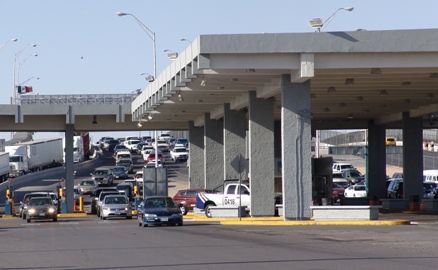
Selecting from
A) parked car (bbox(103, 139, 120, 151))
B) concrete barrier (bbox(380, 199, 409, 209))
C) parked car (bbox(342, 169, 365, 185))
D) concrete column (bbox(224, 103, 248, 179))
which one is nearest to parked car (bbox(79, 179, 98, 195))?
parked car (bbox(342, 169, 365, 185))

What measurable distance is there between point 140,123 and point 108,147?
8695 cm

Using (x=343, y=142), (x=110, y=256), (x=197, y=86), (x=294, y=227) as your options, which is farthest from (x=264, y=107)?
(x=343, y=142)

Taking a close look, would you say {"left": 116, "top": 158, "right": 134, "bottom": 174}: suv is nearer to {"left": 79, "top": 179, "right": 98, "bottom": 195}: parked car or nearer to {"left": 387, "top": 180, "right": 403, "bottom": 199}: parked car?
{"left": 79, "top": 179, "right": 98, "bottom": 195}: parked car

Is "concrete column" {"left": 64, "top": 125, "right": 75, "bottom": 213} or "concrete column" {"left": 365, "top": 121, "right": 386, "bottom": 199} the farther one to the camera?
"concrete column" {"left": 365, "top": 121, "right": 386, "bottom": 199}

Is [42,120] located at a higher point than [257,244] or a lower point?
higher

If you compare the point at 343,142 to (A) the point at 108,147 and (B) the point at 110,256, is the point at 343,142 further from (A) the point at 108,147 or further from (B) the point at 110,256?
(B) the point at 110,256

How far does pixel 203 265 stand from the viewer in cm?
1883

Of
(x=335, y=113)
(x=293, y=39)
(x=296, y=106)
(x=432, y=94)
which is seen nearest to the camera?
(x=293, y=39)

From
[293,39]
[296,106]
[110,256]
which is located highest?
[293,39]

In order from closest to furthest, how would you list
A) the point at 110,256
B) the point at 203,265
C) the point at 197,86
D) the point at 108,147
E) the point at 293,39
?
the point at 203,265 < the point at 110,256 < the point at 293,39 < the point at 197,86 < the point at 108,147

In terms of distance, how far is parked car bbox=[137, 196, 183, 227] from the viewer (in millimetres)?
38156

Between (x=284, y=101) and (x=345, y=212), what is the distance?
16.2 ft

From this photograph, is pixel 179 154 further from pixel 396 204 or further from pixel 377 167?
pixel 396 204

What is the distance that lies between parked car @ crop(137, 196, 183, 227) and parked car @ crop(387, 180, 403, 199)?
79.0ft
